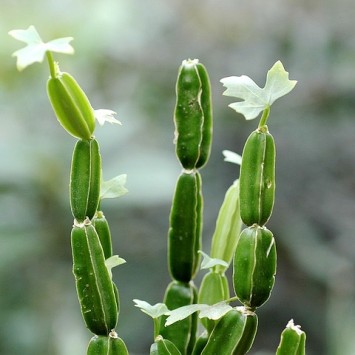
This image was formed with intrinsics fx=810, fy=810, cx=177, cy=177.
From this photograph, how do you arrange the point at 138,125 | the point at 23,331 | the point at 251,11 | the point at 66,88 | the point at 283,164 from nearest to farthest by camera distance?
the point at 66,88 < the point at 23,331 < the point at 138,125 < the point at 283,164 < the point at 251,11

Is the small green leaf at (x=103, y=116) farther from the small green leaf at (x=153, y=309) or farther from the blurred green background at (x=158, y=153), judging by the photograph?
the blurred green background at (x=158, y=153)

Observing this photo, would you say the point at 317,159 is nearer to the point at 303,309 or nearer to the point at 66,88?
the point at 303,309

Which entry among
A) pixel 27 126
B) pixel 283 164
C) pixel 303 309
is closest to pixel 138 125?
pixel 27 126

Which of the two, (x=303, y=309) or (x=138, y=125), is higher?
(x=138, y=125)

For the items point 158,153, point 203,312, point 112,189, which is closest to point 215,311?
point 203,312

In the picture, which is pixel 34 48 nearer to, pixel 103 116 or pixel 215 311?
pixel 103 116

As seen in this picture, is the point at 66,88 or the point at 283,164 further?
the point at 283,164

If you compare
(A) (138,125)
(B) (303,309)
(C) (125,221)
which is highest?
(A) (138,125)
